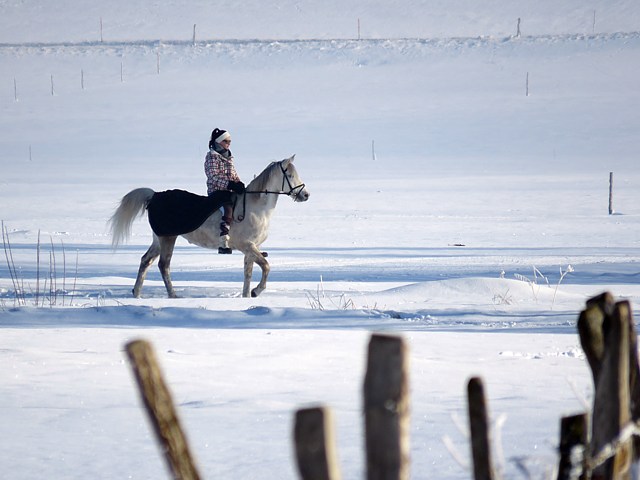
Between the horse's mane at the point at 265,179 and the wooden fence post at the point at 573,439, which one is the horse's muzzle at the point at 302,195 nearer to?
the horse's mane at the point at 265,179

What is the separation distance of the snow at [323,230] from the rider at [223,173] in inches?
31.7

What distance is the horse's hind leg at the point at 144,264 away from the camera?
1306 centimetres

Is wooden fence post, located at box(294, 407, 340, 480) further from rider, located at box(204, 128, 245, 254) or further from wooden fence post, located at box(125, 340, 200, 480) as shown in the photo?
rider, located at box(204, 128, 245, 254)

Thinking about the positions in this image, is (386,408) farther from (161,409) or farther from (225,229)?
(225,229)

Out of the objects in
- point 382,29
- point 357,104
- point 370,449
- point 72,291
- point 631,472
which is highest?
point 382,29

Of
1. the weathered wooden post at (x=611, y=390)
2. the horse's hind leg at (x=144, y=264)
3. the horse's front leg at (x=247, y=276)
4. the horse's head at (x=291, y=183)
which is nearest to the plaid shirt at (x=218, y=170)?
the horse's head at (x=291, y=183)

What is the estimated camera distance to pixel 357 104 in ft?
224

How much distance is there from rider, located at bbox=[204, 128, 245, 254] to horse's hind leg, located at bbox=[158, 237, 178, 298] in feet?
2.21

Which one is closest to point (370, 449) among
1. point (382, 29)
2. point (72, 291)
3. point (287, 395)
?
point (287, 395)

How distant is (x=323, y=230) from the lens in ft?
79.7

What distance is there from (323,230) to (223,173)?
1144 cm

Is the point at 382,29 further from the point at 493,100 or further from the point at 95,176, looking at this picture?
the point at 95,176

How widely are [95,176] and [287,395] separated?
4196cm

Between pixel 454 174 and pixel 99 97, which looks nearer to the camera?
pixel 454 174
